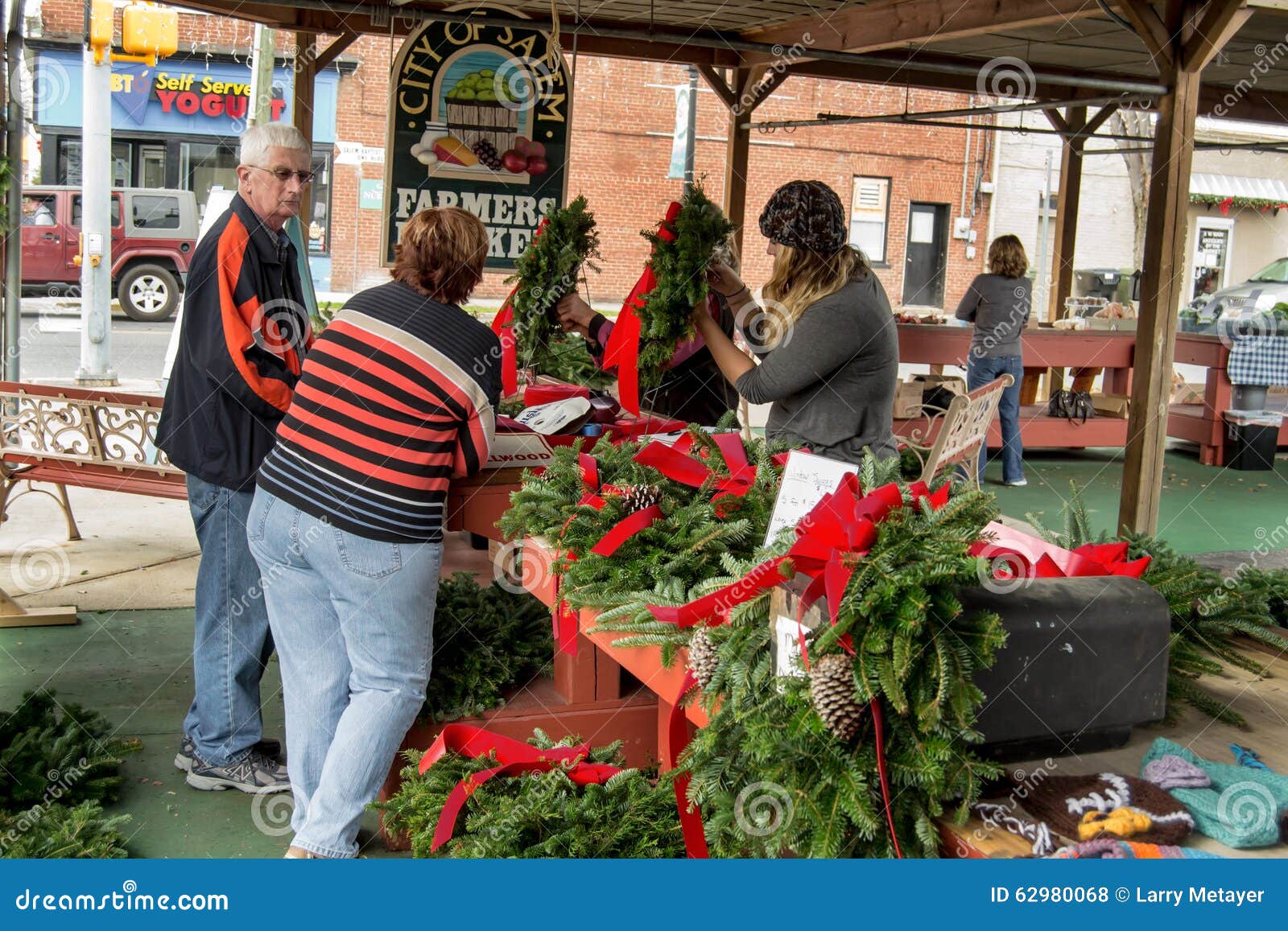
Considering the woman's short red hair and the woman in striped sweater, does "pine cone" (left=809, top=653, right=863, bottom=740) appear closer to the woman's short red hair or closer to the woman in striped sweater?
the woman in striped sweater

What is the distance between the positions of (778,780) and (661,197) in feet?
69.0

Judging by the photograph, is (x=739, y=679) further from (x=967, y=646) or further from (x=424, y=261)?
(x=424, y=261)

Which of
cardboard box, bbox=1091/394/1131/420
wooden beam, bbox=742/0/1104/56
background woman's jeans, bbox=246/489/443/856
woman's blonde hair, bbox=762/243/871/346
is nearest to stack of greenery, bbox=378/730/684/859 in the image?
background woman's jeans, bbox=246/489/443/856

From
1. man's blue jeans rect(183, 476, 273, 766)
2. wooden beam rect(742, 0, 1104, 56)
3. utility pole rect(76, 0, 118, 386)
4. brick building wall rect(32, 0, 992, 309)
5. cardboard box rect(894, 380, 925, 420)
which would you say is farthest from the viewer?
brick building wall rect(32, 0, 992, 309)

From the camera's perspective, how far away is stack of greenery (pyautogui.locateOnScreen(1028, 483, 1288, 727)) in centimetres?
201

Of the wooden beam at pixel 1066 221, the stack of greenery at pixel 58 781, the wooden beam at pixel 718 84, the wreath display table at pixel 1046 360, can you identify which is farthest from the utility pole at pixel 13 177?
the wooden beam at pixel 1066 221

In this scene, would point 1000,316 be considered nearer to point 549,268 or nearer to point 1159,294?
point 1159,294

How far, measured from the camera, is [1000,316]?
27.9ft

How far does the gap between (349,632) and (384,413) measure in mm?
536

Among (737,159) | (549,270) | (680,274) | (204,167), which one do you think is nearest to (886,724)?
(680,274)

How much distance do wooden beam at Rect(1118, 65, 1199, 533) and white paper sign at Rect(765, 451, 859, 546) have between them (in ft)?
12.8

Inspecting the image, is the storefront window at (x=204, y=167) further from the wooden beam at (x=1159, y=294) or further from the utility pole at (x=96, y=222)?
the wooden beam at (x=1159, y=294)

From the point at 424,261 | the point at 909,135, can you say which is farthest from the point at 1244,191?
the point at 424,261

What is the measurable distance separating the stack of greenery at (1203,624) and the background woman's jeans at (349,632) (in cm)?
149
